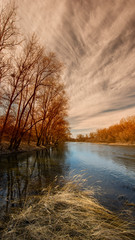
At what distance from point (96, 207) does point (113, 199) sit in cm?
95

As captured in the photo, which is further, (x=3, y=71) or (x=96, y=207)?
(x=3, y=71)

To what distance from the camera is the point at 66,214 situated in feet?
7.38

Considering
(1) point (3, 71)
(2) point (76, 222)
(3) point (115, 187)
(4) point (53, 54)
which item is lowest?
(3) point (115, 187)

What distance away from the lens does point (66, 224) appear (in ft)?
6.51

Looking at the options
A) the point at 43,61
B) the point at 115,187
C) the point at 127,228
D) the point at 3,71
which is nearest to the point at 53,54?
the point at 43,61

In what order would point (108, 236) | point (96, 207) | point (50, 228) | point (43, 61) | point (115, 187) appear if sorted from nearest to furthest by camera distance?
point (108, 236) → point (50, 228) → point (96, 207) → point (115, 187) → point (43, 61)

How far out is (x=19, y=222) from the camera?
6.86ft

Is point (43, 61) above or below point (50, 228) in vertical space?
above

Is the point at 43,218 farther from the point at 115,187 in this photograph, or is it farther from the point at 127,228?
the point at 115,187

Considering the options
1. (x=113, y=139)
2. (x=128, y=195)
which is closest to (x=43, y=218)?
(x=128, y=195)

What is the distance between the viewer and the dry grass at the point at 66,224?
1742 mm

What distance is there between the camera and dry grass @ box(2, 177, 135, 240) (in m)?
1.74

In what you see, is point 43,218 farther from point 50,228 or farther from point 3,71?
point 3,71

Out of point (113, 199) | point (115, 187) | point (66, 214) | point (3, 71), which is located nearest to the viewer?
point (66, 214)
